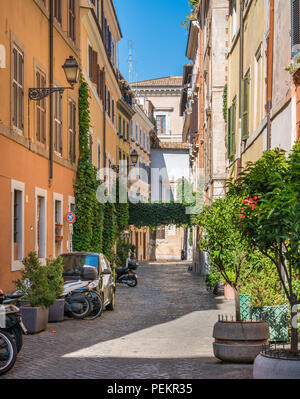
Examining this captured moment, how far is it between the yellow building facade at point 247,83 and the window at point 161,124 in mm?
53725

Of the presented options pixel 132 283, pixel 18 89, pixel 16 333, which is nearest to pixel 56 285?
pixel 18 89

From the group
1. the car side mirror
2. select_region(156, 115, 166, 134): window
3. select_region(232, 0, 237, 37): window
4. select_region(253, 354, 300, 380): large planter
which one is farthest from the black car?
select_region(156, 115, 166, 134): window

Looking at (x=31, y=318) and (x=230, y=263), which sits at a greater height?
(x=230, y=263)

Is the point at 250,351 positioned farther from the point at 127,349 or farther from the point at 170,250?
the point at 170,250

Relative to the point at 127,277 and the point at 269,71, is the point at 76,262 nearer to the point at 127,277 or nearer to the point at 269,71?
the point at 269,71

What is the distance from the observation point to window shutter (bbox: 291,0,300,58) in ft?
40.6

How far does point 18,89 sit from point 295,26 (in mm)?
7330

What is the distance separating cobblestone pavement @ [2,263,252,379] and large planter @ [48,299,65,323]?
0.20 m

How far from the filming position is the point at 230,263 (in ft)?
40.1

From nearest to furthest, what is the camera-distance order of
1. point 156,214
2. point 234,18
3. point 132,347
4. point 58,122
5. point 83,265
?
point 132,347 < point 83,265 < point 58,122 < point 234,18 < point 156,214

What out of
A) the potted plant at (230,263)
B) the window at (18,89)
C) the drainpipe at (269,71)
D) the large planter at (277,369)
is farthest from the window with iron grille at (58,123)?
the large planter at (277,369)

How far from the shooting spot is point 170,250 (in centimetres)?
7119
